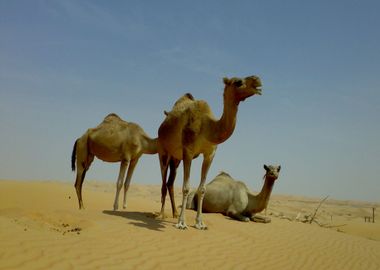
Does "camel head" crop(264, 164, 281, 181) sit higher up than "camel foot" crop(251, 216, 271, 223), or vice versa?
"camel head" crop(264, 164, 281, 181)

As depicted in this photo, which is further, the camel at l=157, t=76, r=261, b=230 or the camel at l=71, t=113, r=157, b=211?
the camel at l=71, t=113, r=157, b=211

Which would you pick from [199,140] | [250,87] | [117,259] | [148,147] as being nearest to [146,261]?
[117,259]

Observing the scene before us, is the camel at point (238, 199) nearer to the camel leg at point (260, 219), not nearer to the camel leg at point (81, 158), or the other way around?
the camel leg at point (260, 219)

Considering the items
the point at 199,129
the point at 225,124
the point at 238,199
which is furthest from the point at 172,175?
the point at 238,199

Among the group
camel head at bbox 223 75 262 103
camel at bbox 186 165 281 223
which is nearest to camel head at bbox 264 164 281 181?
camel at bbox 186 165 281 223

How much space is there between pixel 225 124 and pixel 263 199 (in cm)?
512

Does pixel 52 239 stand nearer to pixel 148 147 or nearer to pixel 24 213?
pixel 24 213

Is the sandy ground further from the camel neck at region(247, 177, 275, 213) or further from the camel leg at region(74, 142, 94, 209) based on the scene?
the camel leg at region(74, 142, 94, 209)

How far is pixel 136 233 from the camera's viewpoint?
738cm

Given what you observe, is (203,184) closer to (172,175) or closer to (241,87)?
(172,175)

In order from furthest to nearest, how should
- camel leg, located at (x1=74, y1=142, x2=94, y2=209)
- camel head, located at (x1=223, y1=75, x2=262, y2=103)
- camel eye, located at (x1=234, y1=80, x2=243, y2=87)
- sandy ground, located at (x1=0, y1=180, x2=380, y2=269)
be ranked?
camel leg, located at (x1=74, y1=142, x2=94, y2=209) < camel eye, located at (x1=234, y1=80, x2=243, y2=87) < camel head, located at (x1=223, y1=75, x2=262, y2=103) < sandy ground, located at (x1=0, y1=180, x2=380, y2=269)

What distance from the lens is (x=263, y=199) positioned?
12.6 metres

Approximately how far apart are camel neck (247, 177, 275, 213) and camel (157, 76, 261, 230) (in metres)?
3.70

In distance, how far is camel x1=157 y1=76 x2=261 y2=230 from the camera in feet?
27.3
